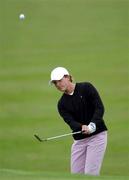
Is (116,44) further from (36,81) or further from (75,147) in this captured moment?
(75,147)

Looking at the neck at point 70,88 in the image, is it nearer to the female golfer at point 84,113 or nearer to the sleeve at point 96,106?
the female golfer at point 84,113

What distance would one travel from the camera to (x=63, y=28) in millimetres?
17031

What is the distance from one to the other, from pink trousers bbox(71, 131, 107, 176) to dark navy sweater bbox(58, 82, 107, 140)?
8 centimetres

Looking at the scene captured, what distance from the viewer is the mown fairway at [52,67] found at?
13643mm

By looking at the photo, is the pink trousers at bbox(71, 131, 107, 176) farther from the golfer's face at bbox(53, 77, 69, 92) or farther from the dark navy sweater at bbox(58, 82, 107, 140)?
the golfer's face at bbox(53, 77, 69, 92)

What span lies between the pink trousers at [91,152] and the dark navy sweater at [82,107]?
0.08 meters

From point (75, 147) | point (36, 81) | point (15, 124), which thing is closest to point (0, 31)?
point (36, 81)

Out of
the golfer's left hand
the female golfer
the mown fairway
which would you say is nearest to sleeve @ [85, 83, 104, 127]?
the female golfer

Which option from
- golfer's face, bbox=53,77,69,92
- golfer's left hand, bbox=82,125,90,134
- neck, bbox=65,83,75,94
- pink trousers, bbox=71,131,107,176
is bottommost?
pink trousers, bbox=71,131,107,176


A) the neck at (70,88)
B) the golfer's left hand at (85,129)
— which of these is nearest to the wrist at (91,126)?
the golfer's left hand at (85,129)

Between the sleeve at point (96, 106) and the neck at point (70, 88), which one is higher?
the neck at point (70, 88)

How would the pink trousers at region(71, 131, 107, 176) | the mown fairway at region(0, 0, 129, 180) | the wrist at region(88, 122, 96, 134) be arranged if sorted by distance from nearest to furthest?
the wrist at region(88, 122, 96, 134)
the pink trousers at region(71, 131, 107, 176)
the mown fairway at region(0, 0, 129, 180)

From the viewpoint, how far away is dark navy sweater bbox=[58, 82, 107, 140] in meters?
9.00

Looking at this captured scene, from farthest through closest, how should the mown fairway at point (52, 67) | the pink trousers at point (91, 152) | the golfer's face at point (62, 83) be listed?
the mown fairway at point (52, 67)
the pink trousers at point (91, 152)
the golfer's face at point (62, 83)
